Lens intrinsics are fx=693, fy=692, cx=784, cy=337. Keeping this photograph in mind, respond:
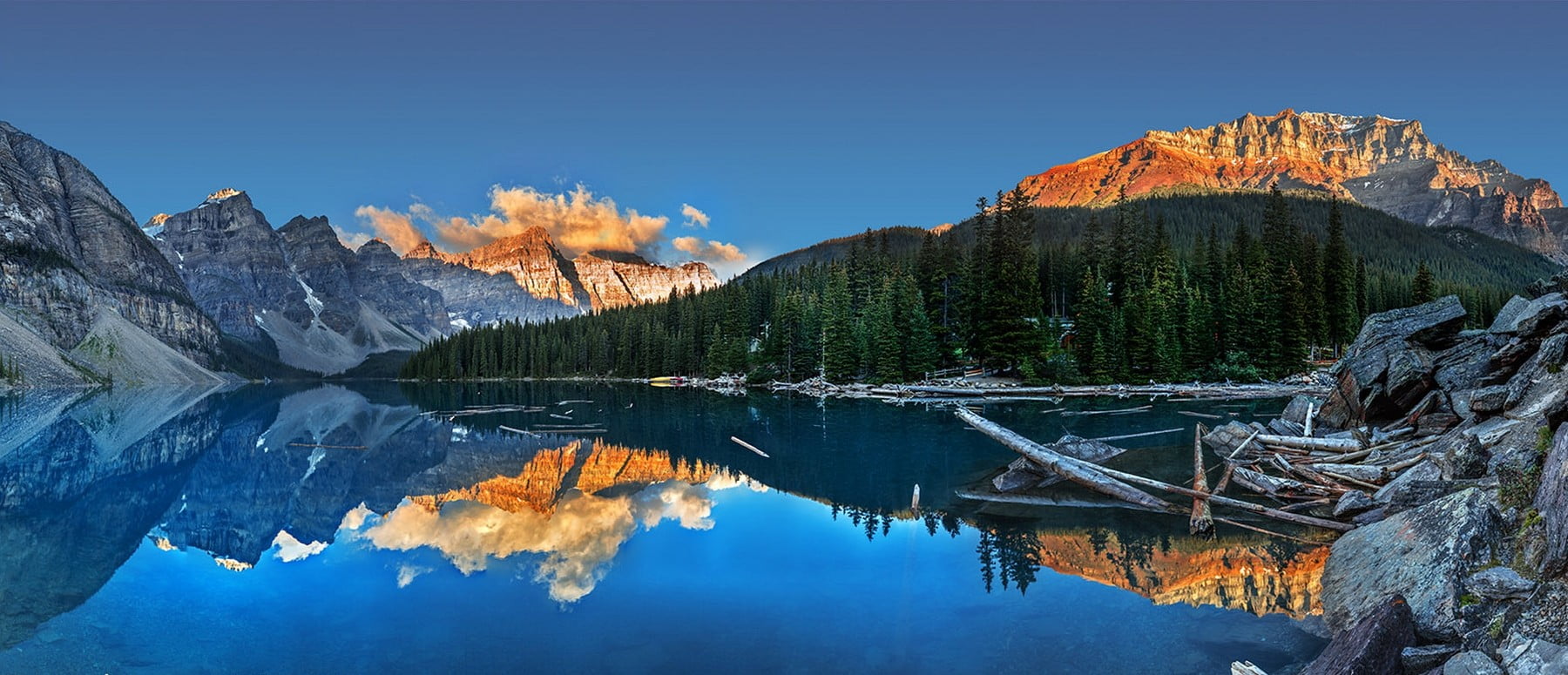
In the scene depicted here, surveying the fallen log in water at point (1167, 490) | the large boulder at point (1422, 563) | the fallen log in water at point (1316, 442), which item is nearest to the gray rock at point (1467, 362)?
the fallen log in water at point (1316, 442)

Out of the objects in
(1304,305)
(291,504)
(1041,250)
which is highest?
(1041,250)

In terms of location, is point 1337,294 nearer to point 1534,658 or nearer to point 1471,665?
point 1471,665

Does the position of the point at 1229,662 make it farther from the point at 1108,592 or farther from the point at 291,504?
the point at 291,504

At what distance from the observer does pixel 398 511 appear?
978 inches

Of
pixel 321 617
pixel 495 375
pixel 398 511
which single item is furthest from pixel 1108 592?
pixel 495 375

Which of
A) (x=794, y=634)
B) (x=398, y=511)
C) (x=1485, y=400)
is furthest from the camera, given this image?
(x=398, y=511)

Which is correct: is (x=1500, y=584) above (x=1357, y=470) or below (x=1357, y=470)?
above

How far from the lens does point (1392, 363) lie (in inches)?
1038

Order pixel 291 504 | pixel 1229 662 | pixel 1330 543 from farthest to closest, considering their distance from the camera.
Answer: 1. pixel 291 504
2. pixel 1330 543
3. pixel 1229 662

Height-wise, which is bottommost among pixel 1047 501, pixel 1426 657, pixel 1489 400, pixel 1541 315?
pixel 1047 501

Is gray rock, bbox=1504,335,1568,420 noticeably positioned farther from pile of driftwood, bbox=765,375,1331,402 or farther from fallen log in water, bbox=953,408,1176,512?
pile of driftwood, bbox=765,375,1331,402

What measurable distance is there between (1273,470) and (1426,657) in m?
17.3

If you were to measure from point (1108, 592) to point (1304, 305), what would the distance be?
8376 centimetres


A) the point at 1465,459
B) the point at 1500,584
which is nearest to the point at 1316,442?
the point at 1465,459
